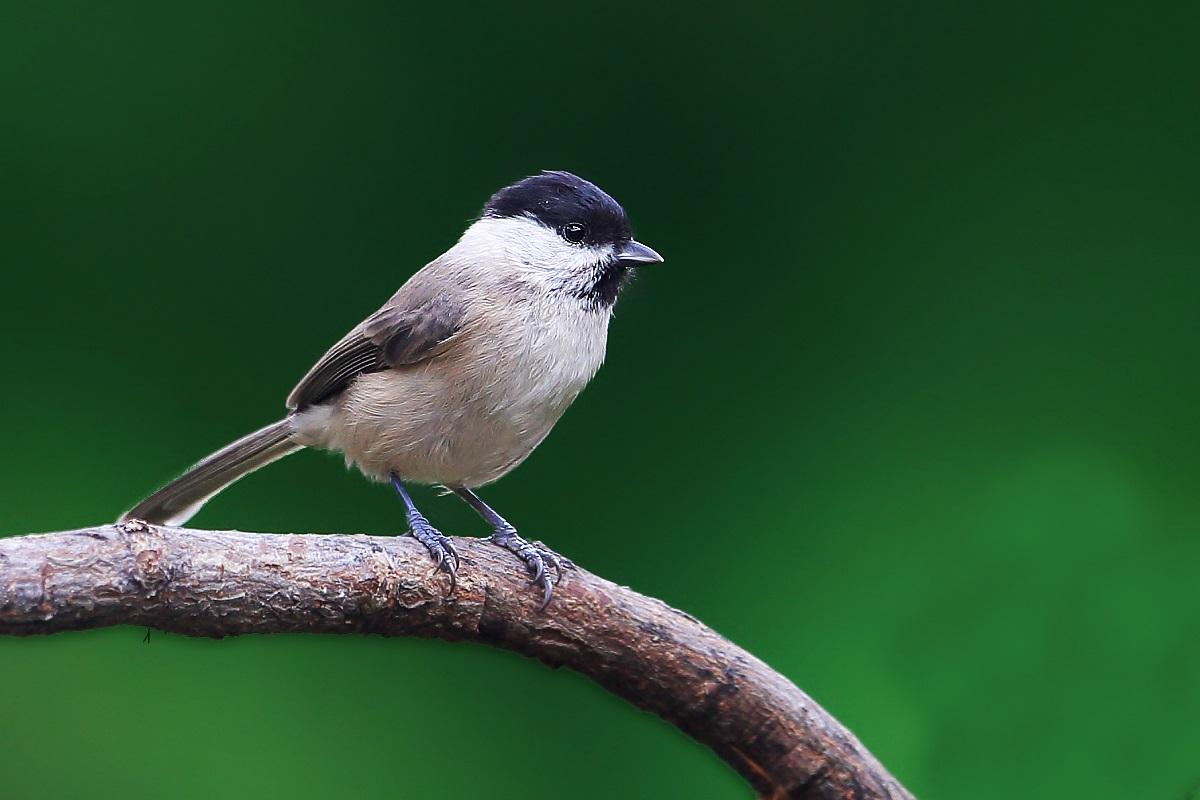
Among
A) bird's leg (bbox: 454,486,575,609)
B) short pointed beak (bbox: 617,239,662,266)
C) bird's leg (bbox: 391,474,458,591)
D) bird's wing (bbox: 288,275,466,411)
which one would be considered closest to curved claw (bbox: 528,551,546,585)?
bird's leg (bbox: 454,486,575,609)

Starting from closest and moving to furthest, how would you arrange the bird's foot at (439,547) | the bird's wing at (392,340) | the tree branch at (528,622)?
the tree branch at (528,622) < the bird's foot at (439,547) < the bird's wing at (392,340)

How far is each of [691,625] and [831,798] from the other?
307 millimetres

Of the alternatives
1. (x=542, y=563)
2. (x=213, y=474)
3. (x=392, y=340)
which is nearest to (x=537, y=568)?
(x=542, y=563)

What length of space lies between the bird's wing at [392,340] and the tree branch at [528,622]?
1.15 ft

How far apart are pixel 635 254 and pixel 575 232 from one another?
11 centimetres

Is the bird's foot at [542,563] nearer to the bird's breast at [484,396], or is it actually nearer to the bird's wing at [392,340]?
the bird's breast at [484,396]

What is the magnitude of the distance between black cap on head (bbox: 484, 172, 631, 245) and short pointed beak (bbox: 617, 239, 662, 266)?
2 centimetres

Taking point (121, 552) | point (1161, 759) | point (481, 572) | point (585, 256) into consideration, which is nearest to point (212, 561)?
point (121, 552)

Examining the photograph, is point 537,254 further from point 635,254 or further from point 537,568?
point 537,568

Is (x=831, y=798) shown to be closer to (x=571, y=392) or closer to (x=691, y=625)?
(x=691, y=625)

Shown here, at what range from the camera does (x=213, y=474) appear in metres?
1.90

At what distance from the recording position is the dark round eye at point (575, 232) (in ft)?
5.97

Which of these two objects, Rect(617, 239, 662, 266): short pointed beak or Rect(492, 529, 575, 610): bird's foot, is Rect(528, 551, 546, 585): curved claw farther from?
Rect(617, 239, 662, 266): short pointed beak

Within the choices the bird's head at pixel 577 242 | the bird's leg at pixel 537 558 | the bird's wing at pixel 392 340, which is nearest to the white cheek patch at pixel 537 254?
the bird's head at pixel 577 242
